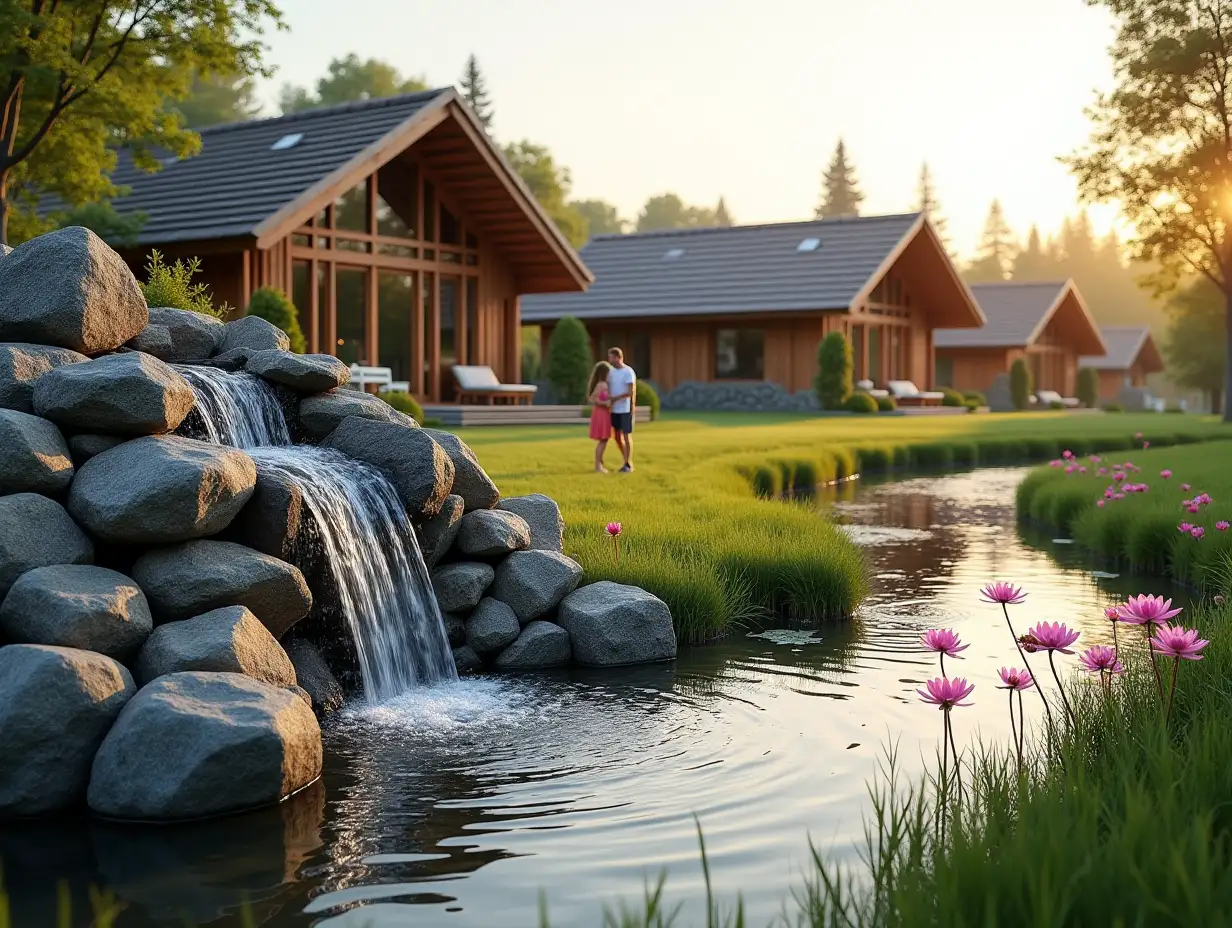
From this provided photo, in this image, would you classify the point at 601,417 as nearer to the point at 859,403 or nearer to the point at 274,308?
the point at 274,308

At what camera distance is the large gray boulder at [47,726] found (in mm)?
5418

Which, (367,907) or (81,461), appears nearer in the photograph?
(367,907)

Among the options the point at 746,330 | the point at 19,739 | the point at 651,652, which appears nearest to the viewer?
the point at 19,739

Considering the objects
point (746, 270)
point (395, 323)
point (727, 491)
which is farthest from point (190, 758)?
point (746, 270)

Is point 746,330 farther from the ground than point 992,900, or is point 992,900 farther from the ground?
point 746,330

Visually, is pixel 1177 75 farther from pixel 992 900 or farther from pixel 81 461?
pixel 992 900

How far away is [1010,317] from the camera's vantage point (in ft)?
181

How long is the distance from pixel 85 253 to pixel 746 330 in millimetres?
33027

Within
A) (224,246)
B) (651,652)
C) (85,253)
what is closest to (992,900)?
(651,652)

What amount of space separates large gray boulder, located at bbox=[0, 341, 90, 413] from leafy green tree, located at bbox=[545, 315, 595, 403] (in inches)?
901

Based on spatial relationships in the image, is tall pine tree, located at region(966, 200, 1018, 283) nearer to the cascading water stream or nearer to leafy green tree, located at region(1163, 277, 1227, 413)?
leafy green tree, located at region(1163, 277, 1227, 413)

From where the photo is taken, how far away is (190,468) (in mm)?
6496

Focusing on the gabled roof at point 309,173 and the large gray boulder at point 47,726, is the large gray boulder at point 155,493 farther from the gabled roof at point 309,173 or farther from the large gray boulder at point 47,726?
the gabled roof at point 309,173

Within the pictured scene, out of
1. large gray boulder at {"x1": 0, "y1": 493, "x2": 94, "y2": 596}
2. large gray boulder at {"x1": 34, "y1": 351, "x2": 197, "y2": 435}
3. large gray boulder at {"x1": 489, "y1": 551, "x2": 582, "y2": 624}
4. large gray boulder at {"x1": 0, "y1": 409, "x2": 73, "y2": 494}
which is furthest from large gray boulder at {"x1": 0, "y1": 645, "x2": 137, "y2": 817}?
large gray boulder at {"x1": 489, "y1": 551, "x2": 582, "y2": 624}
